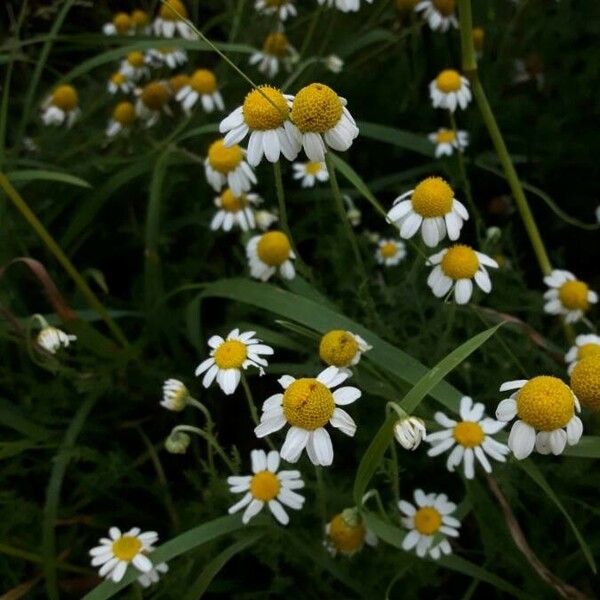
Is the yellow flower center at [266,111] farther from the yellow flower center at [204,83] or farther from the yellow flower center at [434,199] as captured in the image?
the yellow flower center at [204,83]

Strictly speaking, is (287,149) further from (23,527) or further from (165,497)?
(23,527)

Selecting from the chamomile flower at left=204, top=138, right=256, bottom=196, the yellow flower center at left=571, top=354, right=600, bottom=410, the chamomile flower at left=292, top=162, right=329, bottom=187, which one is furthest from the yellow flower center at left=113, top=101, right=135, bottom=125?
the yellow flower center at left=571, top=354, right=600, bottom=410

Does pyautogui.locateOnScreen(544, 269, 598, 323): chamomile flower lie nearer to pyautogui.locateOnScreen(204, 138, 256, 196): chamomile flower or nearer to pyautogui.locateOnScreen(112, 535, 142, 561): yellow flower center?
pyautogui.locateOnScreen(204, 138, 256, 196): chamomile flower

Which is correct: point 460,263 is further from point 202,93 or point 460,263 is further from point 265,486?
point 202,93

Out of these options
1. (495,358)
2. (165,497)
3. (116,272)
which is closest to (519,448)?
(495,358)

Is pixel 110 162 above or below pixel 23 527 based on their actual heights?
above

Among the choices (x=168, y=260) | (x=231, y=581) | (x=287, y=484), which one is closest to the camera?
(x=287, y=484)
